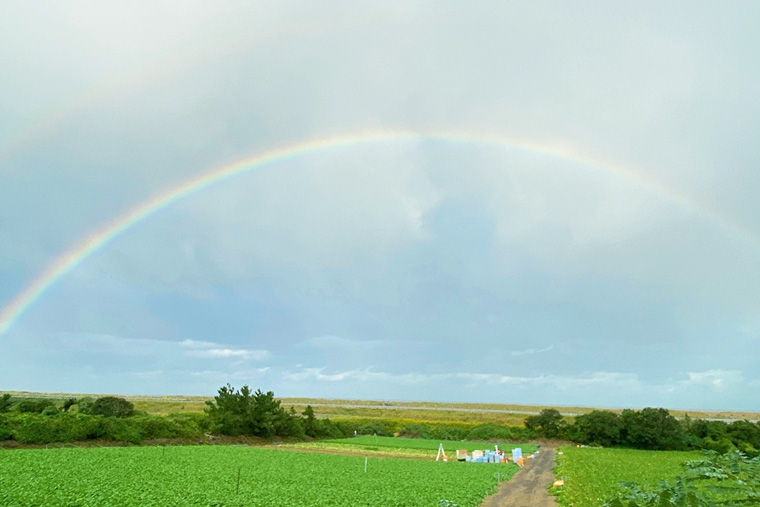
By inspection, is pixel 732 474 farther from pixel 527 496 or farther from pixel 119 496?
pixel 527 496

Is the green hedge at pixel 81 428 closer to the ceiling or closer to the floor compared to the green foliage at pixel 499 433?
closer to the ceiling

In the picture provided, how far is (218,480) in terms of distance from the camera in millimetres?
27359

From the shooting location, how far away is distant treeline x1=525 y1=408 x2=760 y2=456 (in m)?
67.3

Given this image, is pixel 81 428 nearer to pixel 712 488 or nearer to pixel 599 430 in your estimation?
pixel 712 488

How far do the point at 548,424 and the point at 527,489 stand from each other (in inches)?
1740

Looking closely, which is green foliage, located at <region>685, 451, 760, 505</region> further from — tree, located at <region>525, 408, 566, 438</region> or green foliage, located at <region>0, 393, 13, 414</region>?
tree, located at <region>525, 408, 566, 438</region>

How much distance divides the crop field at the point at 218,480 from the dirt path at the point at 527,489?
2.57ft

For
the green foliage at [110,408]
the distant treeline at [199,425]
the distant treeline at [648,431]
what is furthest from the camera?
the distant treeline at [648,431]

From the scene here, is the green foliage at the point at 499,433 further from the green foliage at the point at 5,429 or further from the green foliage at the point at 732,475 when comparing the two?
the green foliage at the point at 732,475

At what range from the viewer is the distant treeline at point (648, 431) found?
221 ft

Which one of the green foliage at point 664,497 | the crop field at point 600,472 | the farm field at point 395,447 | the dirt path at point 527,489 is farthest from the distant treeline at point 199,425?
the green foliage at point 664,497

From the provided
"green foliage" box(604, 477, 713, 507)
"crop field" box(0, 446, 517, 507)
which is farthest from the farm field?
"green foliage" box(604, 477, 713, 507)

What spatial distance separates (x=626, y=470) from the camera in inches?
1655

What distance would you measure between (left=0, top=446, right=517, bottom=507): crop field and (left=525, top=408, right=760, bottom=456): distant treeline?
1333 inches
